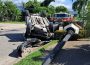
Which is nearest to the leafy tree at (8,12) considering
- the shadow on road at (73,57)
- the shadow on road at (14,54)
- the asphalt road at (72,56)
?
the shadow on road at (14,54)

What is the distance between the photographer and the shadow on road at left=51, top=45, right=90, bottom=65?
493 inches

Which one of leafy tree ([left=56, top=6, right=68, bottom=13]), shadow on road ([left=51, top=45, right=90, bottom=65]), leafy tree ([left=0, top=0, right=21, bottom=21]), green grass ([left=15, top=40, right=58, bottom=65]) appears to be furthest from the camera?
leafy tree ([left=56, top=6, right=68, bottom=13])

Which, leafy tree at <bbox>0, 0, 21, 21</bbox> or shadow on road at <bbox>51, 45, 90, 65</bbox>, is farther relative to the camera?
leafy tree at <bbox>0, 0, 21, 21</bbox>

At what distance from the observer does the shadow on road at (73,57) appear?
1253 cm

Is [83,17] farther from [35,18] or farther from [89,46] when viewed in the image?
[35,18]

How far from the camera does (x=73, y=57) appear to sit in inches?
539

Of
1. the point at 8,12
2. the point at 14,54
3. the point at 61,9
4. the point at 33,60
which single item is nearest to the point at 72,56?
the point at 33,60

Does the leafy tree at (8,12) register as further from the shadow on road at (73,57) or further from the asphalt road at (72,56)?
the shadow on road at (73,57)

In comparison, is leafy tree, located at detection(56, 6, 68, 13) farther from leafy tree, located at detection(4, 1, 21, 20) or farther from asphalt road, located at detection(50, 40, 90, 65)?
asphalt road, located at detection(50, 40, 90, 65)

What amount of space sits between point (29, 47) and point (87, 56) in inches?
167

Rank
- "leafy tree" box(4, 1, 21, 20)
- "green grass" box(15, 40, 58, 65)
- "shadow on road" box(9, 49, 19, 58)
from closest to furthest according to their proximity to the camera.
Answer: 1. "green grass" box(15, 40, 58, 65)
2. "shadow on road" box(9, 49, 19, 58)
3. "leafy tree" box(4, 1, 21, 20)

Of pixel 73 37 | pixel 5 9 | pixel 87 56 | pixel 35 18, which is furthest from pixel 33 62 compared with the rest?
pixel 5 9

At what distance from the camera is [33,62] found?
491 inches

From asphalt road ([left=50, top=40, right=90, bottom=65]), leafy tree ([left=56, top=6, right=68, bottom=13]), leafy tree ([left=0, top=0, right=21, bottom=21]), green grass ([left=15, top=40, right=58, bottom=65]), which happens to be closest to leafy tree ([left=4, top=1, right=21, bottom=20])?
leafy tree ([left=0, top=0, right=21, bottom=21])
